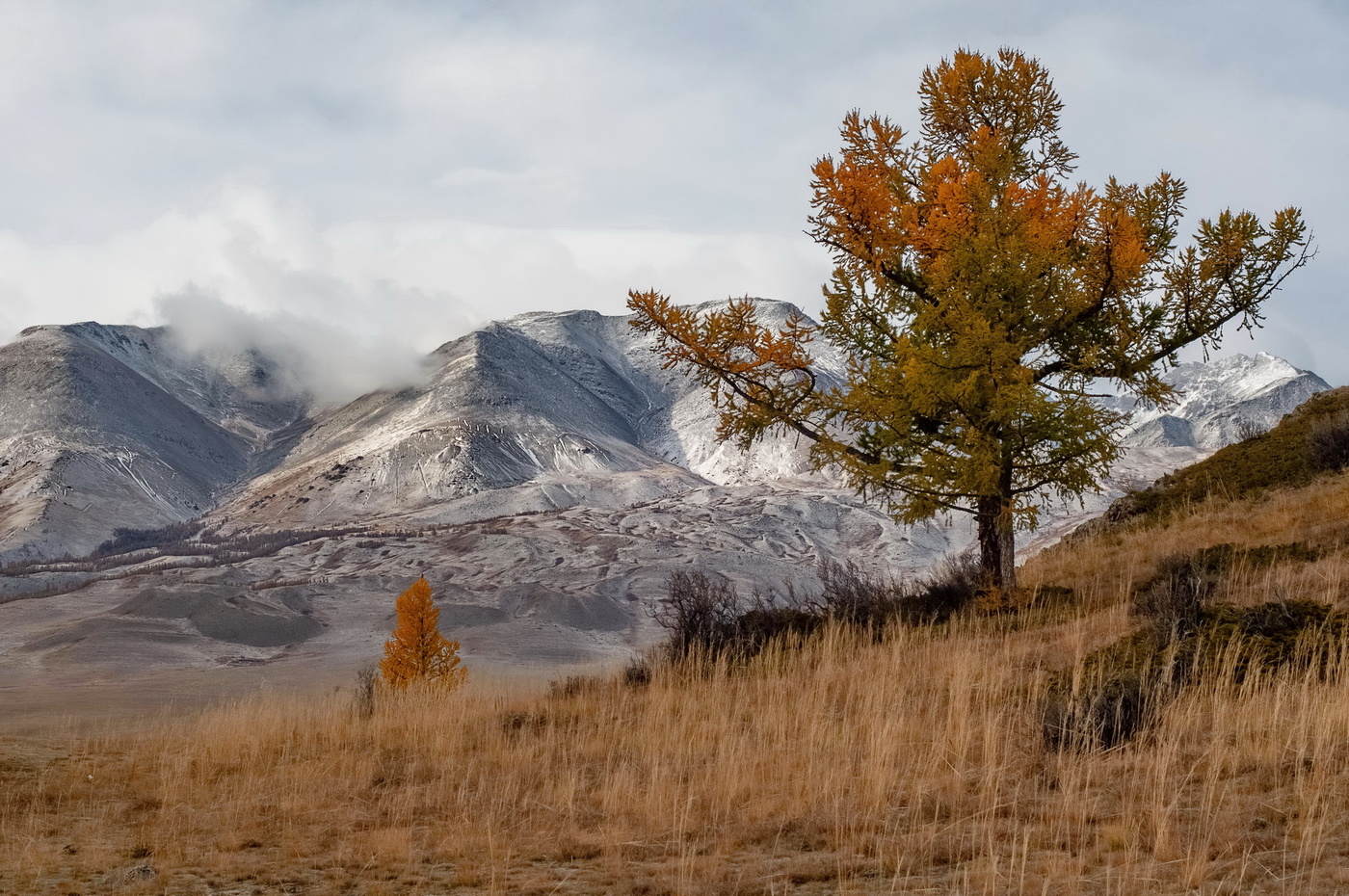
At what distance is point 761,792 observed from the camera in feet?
21.9

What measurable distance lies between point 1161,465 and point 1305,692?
16316cm

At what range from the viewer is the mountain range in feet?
224

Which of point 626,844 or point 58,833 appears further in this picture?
point 58,833

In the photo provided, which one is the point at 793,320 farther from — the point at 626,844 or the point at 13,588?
the point at 13,588

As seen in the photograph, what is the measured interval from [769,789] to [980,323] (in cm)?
740

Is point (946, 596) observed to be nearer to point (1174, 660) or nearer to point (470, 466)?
point (1174, 660)

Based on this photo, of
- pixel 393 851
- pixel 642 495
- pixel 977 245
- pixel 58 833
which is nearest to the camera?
pixel 393 851

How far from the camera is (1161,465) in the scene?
15500 centimetres

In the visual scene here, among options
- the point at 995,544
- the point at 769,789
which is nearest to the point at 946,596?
the point at 995,544

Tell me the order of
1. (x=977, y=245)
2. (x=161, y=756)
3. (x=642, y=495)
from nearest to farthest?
(x=161, y=756) < (x=977, y=245) < (x=642, y=495)

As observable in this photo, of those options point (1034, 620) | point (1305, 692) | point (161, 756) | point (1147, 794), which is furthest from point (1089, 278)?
point (161, 756)

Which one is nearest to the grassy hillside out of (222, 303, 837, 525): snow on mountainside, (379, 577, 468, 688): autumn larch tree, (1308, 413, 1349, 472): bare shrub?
(1308, 413, 1349, 472): bare shrub

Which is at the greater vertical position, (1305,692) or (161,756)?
(1305,692)

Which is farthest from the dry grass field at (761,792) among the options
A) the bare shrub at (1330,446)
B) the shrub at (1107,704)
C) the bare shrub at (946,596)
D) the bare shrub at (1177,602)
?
the bare shrub at (1330,446)
